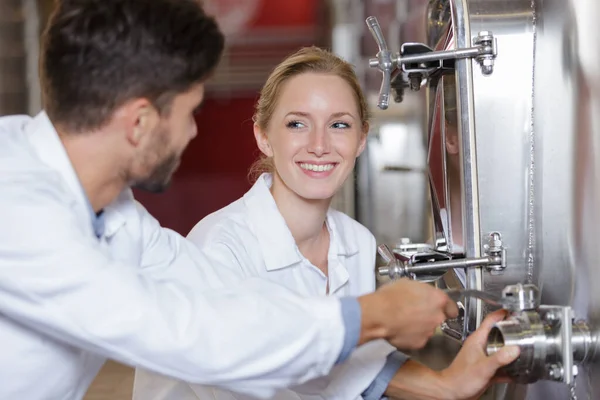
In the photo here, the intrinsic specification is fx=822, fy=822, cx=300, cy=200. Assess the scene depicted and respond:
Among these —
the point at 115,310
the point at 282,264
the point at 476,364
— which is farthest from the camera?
the point at 282,264

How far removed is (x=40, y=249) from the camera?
2.77 feet

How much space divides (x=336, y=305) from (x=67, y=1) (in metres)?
0.47

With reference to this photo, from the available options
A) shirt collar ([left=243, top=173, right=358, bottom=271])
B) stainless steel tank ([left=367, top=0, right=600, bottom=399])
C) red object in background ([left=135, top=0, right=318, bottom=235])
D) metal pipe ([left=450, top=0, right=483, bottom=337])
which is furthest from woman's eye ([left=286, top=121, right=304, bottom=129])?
red object in background ([left=135, top=0, right=318, bottom=235])

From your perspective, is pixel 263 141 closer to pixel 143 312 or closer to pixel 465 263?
pixel 465 263

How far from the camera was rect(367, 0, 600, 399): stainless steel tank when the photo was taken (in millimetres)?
1030

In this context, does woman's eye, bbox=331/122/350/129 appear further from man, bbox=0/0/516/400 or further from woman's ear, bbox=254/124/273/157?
man, bbox=0/0/516/400

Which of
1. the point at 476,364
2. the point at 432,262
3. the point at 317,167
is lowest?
the point at 476,364

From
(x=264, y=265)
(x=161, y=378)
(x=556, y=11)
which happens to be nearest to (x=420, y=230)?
(x=264, y=265)

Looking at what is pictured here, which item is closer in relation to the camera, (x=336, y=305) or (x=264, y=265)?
(x=336, y=305)

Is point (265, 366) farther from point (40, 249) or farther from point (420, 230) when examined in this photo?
point (420, 230)

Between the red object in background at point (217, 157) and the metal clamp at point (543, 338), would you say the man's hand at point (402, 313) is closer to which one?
the metal clamp at point (543, 338)

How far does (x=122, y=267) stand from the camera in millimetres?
879

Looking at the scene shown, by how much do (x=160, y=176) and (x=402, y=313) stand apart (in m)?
0.33

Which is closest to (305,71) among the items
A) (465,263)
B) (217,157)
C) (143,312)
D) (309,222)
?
(309,222)
